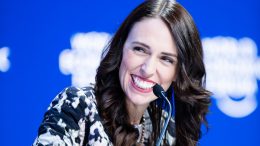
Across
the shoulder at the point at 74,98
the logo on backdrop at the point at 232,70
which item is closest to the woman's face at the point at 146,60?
the shoulder at the point at 74,98

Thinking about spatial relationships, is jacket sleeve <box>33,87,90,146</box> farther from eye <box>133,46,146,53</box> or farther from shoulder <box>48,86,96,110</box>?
eye <box>133,46,146,53</box>

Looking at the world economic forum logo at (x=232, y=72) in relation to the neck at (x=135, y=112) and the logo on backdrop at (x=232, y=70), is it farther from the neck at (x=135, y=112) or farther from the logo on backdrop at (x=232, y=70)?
the neck at (x=135, y=112)

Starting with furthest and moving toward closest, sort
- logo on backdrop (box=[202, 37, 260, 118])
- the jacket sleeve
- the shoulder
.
Result: logo on backdrop (box=[202, 37, 260, 118]), the shoulder, the jacket sleeve

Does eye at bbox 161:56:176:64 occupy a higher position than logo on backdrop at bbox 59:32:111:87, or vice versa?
logo on backdrop at bbox 59:32:111:87

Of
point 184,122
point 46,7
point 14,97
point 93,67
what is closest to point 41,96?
point 14,97

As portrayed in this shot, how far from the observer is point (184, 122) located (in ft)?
5.28

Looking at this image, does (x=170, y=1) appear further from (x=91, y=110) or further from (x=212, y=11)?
(x=212, y=11)

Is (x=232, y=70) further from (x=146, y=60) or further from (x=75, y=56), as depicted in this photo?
(x=146, y=60)

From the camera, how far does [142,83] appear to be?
1.36 metres

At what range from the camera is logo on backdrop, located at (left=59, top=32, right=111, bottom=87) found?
2193 millimetres

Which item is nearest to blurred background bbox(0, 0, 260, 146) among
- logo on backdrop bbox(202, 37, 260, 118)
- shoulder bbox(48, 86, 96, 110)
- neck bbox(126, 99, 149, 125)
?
logo on backdrop bbox(202, 37, 260, 118)

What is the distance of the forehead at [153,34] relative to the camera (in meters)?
1.35

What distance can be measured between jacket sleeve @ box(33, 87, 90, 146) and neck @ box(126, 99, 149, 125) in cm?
20

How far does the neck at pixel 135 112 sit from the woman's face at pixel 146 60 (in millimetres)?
95
